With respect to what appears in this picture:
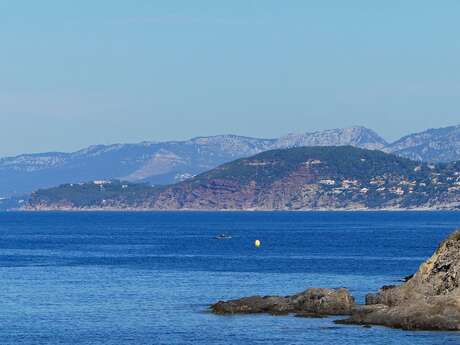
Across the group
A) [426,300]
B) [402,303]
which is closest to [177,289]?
[402,303]

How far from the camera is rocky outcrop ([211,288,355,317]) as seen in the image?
3452 inches

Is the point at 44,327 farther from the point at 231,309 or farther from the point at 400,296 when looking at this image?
the point at 400,296

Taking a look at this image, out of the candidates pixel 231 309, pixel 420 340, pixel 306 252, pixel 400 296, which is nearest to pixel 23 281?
pixel 231 309

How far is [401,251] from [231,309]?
3740 inches

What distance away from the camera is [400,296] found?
8606 centimetres

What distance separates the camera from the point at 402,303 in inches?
3344

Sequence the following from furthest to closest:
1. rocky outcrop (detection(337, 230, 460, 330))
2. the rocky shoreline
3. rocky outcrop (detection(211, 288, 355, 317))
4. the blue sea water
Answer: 1. rocky outcrop (detection(211, 288, 355, 317))
2. the rocky shoreline
3. rocky outcrop (detection(337, 230, 460, 330))
4. the blue sea water

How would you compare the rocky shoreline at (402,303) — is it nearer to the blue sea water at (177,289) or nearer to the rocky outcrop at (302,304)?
the rocky outcrop at (302,304)

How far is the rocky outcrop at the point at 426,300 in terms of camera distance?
258 ft

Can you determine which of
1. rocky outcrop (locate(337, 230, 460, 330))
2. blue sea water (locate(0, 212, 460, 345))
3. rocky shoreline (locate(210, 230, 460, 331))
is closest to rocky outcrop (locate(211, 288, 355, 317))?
rocky shoreline (locate(210, 230, 460, 331))

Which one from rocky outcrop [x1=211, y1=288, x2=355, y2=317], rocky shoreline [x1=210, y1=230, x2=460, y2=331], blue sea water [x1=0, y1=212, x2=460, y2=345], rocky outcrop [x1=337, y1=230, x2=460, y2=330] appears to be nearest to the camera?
blue sea water [x1=0, y1=212, x2=460, y2=345]

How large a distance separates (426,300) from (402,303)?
4126 mm

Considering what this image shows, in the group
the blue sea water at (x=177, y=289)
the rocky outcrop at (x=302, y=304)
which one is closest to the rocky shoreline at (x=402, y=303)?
the rocky outcrop at (x=302, y=304)

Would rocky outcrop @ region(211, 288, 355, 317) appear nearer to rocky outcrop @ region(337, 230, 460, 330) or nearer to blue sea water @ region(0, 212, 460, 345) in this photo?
rocky outcrop @ region(337, 230, 460, 330)
